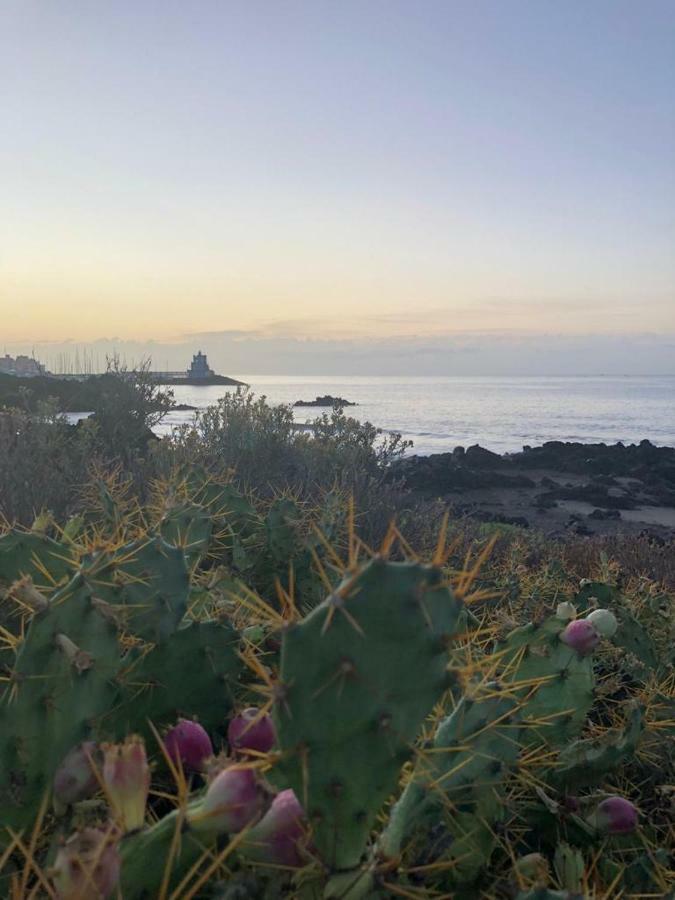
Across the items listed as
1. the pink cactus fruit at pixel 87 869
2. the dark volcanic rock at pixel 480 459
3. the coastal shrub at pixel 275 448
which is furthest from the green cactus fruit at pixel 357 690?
the dark volcanic rock at pixel 480 459

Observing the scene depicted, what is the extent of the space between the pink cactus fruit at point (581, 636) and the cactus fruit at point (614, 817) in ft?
1.42

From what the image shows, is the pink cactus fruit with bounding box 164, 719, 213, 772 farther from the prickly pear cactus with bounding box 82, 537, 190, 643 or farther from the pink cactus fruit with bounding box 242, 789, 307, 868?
the pink cactus fruit with bounding box 242, 789, 307, 868

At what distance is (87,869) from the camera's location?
1.19 meters

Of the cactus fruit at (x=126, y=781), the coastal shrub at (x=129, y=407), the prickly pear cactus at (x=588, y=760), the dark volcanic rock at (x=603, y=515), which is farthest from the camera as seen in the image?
the dark volcanic rock at (x=603, y=515)

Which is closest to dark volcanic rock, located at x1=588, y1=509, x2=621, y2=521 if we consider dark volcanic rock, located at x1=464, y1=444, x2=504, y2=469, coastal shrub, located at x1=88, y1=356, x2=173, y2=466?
dark volcanic rock, located at x1=464, y1=444, x2=504, y2=469

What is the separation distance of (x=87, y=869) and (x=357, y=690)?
0.48 metres

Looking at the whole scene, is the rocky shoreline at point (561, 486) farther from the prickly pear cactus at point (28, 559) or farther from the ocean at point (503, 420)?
the prickly pear cactus at point (28, 559)

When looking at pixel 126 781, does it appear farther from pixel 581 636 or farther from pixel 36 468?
pixel 36 468

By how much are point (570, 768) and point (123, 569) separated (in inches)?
52.9

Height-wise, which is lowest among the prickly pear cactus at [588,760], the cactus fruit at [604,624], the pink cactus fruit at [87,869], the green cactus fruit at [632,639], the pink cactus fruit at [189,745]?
the green cactus fruit at [632,639]

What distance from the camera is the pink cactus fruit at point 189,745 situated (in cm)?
184

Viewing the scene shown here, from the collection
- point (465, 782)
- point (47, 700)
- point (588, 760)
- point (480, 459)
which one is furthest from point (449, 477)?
point (47, 700)

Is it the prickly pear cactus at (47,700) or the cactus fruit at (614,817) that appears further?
the cactus fruit at (614,817)

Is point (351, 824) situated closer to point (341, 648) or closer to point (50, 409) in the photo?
point (341, 648)
